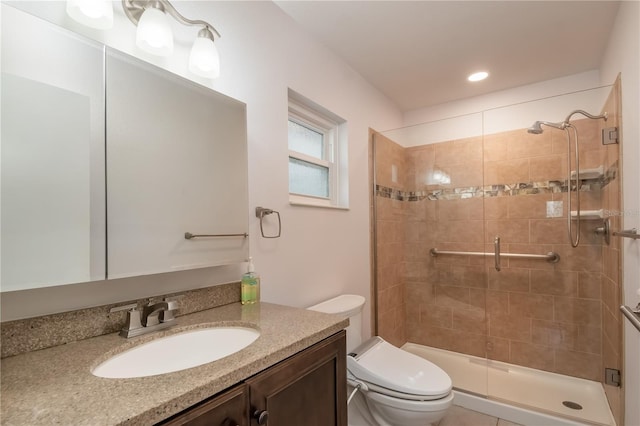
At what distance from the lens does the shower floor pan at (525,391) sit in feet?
6.34

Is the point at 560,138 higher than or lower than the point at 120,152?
higher

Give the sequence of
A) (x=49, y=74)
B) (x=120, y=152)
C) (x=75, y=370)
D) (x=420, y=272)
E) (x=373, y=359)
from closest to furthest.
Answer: (x=75, y=370) < (x=49, y=74) < (x=120, y=152) < (x=373, y=359) < (x=420, y=272)

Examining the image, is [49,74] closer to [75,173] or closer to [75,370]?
[75,173]

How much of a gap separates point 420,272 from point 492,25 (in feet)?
6.37

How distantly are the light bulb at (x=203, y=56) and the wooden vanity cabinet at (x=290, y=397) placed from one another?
1090 millimetres

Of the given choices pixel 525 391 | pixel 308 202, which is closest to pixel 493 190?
pixel 525 391

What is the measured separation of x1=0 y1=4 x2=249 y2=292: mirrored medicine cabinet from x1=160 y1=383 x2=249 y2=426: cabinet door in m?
0.50

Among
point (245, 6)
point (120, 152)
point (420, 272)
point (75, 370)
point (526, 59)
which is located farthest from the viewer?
point (420, 272)

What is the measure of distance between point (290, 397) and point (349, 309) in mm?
944

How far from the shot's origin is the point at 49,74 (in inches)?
32.4

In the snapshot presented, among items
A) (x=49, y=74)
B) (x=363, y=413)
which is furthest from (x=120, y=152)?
(x=363, y=413)

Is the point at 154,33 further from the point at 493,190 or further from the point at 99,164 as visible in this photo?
the point at 493,190

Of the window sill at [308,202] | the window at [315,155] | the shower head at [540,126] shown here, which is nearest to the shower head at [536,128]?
the shower head at [540,126]

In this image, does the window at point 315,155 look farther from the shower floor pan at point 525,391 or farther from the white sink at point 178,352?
the shower floor pan at point 525,391
